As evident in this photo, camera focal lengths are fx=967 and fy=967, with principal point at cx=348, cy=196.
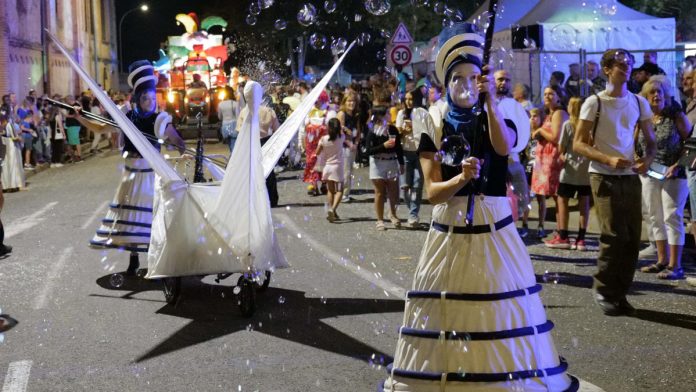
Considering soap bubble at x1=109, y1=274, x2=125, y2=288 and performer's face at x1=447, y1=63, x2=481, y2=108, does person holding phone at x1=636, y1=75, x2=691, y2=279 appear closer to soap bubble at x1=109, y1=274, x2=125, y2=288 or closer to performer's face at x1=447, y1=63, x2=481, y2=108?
performer's face at x1=447, y1=63, x2=481, y2=108

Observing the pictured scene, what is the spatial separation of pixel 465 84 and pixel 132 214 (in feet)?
19.2

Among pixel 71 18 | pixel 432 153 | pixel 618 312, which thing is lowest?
pixel 618 312

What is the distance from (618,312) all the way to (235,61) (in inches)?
2091

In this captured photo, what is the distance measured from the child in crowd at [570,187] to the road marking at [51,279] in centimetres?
558

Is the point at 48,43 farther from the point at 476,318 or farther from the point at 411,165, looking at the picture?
the point at 476,318

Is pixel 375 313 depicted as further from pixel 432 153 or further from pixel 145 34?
pixel 145 34

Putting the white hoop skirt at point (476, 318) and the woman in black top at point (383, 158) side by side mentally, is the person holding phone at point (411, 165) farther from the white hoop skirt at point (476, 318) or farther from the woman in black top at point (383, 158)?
the white hoop skirt at point (476, 318)

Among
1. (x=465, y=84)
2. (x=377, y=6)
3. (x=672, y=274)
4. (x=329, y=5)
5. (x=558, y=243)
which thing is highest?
(x=329, y=5)

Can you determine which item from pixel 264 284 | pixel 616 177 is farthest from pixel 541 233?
pixel 264 284

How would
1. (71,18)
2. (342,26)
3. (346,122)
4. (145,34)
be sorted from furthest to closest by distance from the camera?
(145,34) < (71,18) < (342,26) < (346,122)

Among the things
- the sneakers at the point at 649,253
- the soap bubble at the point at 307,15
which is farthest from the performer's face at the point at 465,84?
the soap bubble at the point at 307,15

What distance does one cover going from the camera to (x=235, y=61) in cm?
5931

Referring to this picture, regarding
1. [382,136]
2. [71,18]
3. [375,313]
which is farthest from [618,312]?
[71,18]

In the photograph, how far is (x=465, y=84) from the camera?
473 centimetres
